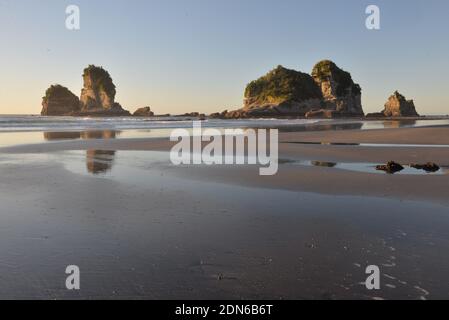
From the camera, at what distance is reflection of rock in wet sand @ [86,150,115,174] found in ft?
46.8

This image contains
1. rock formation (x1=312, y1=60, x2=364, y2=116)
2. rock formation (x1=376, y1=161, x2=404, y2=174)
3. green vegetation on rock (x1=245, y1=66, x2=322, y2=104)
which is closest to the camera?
rock formation (x1=376, y1=161, x2=404, y2=174)

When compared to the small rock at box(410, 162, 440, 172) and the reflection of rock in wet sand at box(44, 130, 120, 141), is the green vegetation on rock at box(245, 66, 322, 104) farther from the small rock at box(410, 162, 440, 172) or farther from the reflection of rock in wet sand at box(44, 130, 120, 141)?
the small rock at box(410, 162, 440, 172)

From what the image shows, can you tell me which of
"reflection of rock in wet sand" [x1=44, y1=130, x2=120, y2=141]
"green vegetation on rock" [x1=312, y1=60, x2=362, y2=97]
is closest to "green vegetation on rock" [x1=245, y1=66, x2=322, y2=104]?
"green vegetation on rock" [x1=312, y1=60, x2=362, y2=97]

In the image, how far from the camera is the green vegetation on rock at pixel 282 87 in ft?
541

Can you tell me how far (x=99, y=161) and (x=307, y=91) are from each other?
522ft

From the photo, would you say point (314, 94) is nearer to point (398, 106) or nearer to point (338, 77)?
point (338, 77)

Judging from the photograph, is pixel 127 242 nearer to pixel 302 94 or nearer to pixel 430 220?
pixel 430 220

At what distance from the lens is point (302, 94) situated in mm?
164750

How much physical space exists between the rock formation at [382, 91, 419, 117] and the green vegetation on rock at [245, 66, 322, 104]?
28.9 meters

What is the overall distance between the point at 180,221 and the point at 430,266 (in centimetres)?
423

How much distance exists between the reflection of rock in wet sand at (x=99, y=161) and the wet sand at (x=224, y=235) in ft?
5.34
